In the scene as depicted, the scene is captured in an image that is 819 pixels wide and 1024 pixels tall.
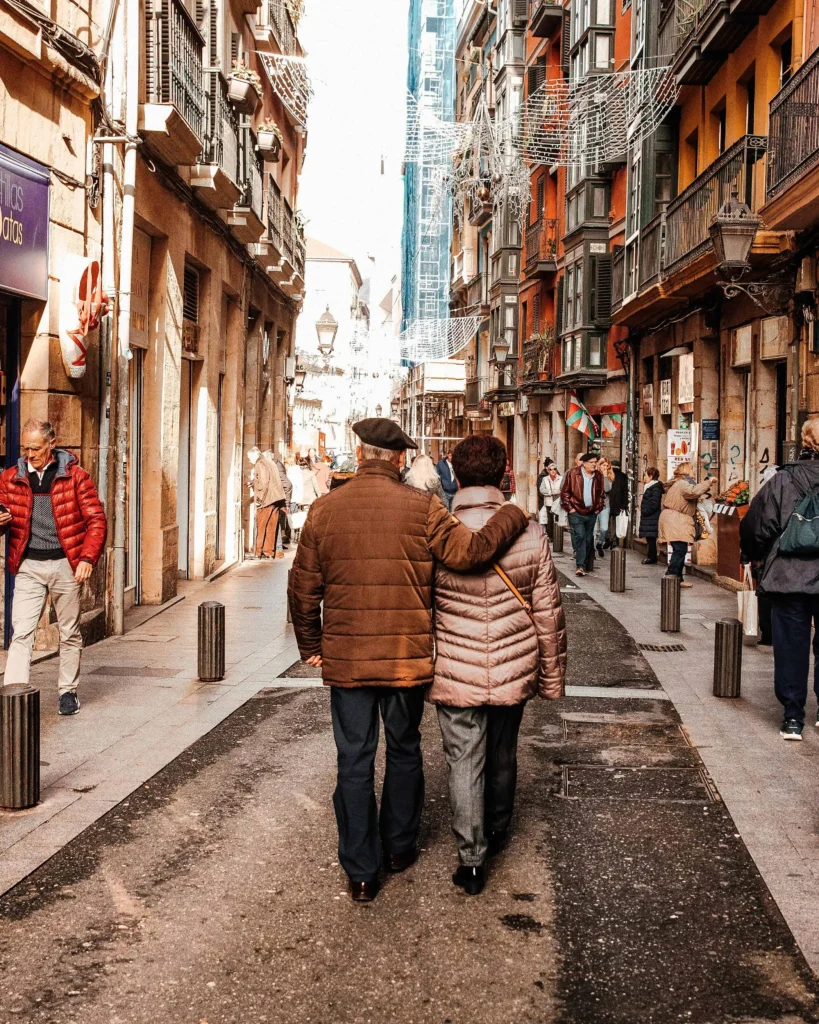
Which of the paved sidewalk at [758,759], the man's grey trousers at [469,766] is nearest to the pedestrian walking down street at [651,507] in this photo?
the paved sidewalk at [758,759]

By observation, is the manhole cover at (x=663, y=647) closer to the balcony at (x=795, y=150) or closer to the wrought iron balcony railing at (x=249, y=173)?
the balcony at (x=795, y=150)

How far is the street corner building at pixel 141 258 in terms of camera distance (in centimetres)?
997

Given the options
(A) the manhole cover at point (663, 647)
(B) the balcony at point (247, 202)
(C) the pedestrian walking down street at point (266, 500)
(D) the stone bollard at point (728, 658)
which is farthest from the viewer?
(C) the pedestrian walking down street at point (266, 500)

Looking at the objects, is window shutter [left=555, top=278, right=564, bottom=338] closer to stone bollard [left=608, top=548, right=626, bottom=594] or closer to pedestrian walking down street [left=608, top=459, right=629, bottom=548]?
pedestrian walking down street [left=608, top=459, right=629, bottom=548]

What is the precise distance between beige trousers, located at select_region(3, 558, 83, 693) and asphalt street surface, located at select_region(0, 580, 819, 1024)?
155 centimetres

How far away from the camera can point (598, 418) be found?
1266 inches

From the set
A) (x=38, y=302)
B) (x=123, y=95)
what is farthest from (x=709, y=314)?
(x=38, y=302)

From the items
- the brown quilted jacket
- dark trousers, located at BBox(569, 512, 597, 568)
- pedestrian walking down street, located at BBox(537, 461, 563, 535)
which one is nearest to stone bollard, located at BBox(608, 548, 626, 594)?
dark trousers, located at BBox(569, 512, 597, 568)

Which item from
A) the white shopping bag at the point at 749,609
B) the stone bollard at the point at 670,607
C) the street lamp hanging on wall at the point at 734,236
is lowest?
the stone bollard at the point at 670,607

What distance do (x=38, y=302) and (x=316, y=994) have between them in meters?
7.46

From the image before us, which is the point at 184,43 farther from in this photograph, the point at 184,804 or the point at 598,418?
the point at 598,418

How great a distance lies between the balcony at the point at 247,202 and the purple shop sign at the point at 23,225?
7.22 m

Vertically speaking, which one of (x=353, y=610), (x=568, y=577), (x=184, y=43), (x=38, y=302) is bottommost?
(x=568, y=577)

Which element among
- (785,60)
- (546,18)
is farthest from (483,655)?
(546,18)
